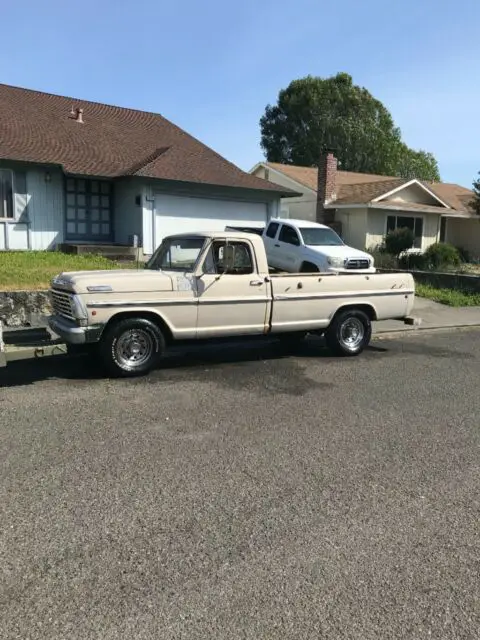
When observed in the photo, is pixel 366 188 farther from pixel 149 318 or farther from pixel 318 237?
pixel 149 318

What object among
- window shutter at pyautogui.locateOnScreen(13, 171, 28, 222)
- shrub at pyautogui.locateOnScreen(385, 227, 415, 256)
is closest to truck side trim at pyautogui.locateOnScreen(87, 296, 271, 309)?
window shutter at pyautogui.locateOnScreen(13, 171, 28, 222)

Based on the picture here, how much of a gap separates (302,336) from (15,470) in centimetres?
633

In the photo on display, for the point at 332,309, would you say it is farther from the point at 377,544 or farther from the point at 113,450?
the point at 377,544

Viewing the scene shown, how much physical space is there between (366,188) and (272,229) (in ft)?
A: 51.6

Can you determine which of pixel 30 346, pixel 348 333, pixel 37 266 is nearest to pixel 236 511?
pixel 30 346

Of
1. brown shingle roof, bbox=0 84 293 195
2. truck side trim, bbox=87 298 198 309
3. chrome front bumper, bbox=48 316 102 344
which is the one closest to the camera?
chrome front bumper, bbox=48 316 102 344

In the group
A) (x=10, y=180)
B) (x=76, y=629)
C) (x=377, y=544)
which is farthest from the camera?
(x=10, y=180)

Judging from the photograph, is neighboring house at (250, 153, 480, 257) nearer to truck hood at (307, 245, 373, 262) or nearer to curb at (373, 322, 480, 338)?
curb at (373, 322, 480, 338)

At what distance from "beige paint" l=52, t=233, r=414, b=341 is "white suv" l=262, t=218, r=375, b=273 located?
2.71m

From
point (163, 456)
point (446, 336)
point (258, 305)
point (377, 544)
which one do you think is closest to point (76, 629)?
point (377, 544)

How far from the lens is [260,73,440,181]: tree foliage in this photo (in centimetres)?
5212

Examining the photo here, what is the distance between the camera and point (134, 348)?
7445 millimetres

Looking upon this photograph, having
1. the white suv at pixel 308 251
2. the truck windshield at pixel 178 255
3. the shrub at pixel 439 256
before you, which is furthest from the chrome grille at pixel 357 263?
the shrub at pixel 439 256

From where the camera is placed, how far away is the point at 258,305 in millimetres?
8227
